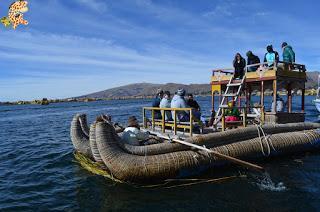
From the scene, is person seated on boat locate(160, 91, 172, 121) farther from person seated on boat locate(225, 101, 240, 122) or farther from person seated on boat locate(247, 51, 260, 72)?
person seated on boat locate(247, 51, 260, 72)

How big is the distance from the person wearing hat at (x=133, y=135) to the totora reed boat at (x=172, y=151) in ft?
1.07

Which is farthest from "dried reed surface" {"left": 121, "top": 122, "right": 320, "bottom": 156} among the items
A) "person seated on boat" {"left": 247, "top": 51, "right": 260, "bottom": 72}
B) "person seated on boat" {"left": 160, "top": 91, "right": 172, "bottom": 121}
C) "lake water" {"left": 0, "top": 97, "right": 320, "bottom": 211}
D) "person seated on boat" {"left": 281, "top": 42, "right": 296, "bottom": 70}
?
"person seated on boat" {"left": 281, "top": 42, "right": 296, "bottom": 70}

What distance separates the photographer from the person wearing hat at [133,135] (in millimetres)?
13164

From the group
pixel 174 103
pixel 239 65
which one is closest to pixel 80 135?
pixel 174 103

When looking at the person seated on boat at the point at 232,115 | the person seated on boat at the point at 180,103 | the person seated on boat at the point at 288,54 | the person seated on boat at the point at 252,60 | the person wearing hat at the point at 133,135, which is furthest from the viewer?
the person seated on boat at the point at 252,60

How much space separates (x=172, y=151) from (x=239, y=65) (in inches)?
325

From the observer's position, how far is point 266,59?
62.2ft

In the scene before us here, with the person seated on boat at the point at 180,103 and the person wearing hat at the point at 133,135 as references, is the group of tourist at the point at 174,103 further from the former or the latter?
the person wearing hat at the point at 133,135

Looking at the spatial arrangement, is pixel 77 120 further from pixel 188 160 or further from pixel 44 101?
pixel 44 101

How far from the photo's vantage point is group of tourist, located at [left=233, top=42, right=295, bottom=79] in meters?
18.6

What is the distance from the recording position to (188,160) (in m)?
12.2

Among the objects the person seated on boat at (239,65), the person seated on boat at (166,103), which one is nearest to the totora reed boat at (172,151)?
the person seated on boat at (166,103)

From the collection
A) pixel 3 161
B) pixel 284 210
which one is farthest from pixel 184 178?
pixel 3 161

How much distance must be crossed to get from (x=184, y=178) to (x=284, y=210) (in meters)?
3.65
